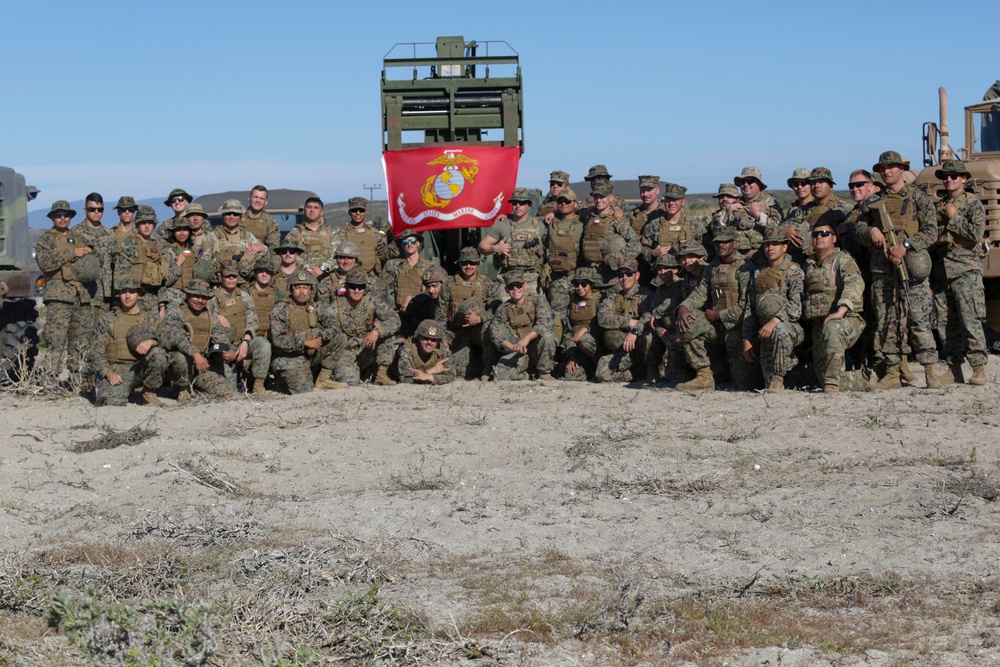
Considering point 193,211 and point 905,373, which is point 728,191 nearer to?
point 905,373

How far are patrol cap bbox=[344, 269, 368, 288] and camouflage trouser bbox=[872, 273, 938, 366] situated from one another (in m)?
4.16

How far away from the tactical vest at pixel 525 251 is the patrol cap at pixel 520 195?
33 cm

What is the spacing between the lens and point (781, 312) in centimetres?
982

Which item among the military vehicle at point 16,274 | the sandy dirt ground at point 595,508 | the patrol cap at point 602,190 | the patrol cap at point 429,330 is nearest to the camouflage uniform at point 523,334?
the patrol cap at point 429,330

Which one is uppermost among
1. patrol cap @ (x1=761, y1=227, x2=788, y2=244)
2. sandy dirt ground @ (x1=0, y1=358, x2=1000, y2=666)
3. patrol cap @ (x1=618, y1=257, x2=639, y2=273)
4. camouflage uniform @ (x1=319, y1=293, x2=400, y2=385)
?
patrol cap @ (x1=761, y1=227, x2=788, y2=244)

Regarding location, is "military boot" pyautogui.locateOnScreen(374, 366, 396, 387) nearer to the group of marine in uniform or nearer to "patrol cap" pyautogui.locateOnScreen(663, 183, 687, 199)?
the group of marine in uniform

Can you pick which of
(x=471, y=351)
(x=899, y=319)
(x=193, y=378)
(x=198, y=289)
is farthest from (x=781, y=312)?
(x=193, y=378)

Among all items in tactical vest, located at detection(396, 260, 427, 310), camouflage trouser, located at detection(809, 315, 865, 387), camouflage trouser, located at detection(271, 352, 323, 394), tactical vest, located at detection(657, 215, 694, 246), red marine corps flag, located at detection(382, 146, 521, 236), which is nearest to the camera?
camouflage trouser, located at detection(809, 315, 865, 387)

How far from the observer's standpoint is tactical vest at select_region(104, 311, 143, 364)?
1023 cm

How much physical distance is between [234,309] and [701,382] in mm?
3873

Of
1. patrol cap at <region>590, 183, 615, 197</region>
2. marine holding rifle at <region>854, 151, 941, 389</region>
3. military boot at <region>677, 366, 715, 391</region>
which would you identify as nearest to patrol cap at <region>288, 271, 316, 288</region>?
patrol cap at <region>590, 183, 615, 197</region>

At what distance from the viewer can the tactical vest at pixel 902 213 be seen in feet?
32.5

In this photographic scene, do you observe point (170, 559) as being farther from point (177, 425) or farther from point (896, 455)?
point (896, 455)

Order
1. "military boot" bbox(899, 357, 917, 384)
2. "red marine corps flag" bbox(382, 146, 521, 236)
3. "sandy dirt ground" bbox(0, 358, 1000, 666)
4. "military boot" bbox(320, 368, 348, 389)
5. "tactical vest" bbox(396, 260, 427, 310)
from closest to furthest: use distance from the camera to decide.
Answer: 1. "sandy dirt ground" bbox(0, 358, 1000, 666)
2. "military boot" bbox(899, 357, 917, 384)
3. "military boot" bbox(320, 368, 348, 389)
4. "tactical vest" bbox(396, 260, 427, 310)
5. "red marine corps flag" bbox(382, 146, 521, 236)
